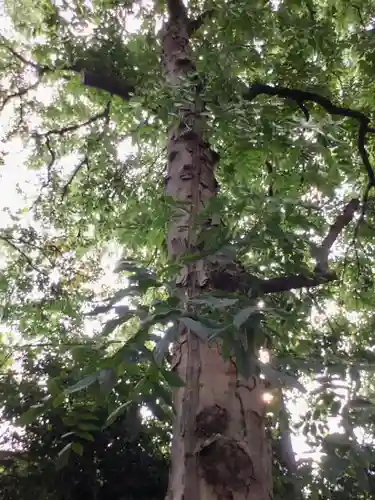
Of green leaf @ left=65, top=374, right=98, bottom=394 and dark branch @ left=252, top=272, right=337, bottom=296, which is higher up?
dark branch @ left=252, top=272, right=337, bottom=296

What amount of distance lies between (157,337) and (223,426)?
0.56 metres

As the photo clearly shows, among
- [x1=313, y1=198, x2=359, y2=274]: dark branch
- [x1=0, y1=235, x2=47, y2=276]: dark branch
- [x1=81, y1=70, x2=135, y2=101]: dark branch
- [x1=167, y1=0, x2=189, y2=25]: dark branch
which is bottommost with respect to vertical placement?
[x1=313, y1=198, x2=359, y2=274]: dark branch

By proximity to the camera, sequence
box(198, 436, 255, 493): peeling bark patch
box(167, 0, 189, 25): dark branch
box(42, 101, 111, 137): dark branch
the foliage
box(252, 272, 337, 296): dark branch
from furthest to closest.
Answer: box(42, 101, 111, 137): dark branch → box(167, 0, 189, 25): dark branch → the foliage → box(252, 272, 337, 296): dark branch → box(198, 436, 255, 493): peeling bark patch

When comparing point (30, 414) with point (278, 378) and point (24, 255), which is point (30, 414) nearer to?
point (278, 378)

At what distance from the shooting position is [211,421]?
168 cm

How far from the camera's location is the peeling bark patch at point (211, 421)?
5.41 feet

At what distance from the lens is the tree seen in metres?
1.44

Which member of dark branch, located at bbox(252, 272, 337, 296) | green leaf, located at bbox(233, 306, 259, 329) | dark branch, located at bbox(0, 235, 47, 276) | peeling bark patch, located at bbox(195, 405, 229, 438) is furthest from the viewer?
dark branch, located at bbox(0, 235, 47, 276)

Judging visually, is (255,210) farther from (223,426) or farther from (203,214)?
(223,426)

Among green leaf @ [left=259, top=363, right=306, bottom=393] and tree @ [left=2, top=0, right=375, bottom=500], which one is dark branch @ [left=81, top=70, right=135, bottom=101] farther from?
green leaf @ [left=259, top=363, right=306, bottom=393]

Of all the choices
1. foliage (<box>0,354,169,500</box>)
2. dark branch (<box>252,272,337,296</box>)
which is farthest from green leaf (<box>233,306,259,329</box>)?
foliage (<box>0,354,169,500</box>)

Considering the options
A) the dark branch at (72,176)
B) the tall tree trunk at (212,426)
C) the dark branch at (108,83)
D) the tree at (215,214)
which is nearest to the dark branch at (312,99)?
the tree at (215,214)

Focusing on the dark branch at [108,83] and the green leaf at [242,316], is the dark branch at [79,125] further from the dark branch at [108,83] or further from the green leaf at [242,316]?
the green leaf at [242,316]

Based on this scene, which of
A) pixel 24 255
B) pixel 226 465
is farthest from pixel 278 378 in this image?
pixel 24 255
